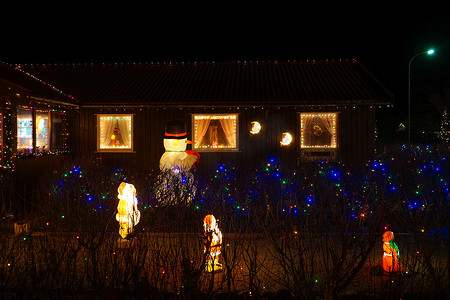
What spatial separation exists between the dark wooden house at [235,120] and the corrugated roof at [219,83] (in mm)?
36

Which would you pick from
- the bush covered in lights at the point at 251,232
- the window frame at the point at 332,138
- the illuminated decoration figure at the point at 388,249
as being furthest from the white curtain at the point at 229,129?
the illuminated decoration figure at the point at 388,249

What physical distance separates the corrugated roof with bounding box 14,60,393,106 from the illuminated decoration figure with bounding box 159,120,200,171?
5634mm

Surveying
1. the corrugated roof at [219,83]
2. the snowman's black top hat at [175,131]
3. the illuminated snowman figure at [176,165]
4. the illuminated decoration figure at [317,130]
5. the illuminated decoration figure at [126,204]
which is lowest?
the illuminated decoration figure at [126,204]

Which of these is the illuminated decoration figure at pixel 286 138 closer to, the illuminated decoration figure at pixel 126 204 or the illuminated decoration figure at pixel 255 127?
the illuminated decoration figure at pixel 255 127

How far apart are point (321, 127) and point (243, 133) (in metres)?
2.75

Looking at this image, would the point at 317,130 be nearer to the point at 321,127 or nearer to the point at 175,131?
the point at 321,127

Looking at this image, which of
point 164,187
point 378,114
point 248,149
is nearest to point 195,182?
point 164,187

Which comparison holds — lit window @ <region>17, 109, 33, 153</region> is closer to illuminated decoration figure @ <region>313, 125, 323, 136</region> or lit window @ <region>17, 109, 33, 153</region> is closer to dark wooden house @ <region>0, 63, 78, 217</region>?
dark wooden house @ <region>0, 63, 78, 217</region>

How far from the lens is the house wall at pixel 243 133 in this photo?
1622cm

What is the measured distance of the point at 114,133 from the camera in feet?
55.3

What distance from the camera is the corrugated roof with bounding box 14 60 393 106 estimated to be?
16000 mm

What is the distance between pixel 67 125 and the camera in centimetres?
1655

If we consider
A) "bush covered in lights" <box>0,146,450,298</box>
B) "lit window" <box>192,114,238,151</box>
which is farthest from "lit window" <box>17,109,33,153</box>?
"lit window" <box>192,114,238,151</box>

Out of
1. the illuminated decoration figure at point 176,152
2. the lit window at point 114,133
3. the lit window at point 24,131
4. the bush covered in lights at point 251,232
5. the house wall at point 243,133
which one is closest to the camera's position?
the bush covered in lights at point 251,232
